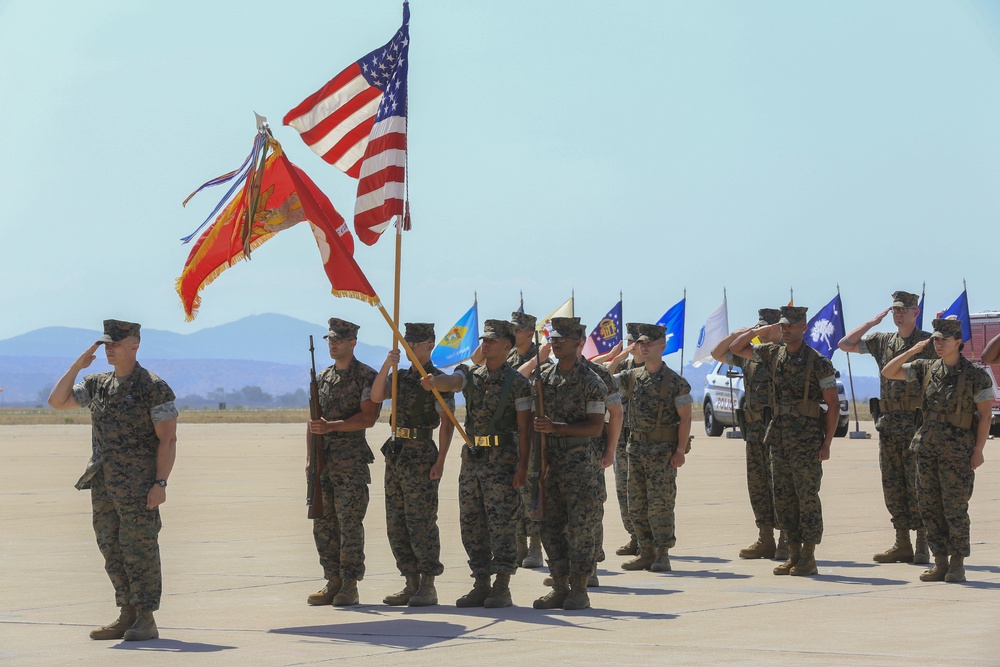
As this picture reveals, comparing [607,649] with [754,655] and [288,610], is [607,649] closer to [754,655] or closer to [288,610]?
[754,655]

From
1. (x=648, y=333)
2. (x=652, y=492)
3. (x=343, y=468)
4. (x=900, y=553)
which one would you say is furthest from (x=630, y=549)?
(x=343, y=468)

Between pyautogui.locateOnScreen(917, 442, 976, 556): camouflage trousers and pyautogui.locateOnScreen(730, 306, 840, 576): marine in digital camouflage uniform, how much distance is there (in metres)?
0.90

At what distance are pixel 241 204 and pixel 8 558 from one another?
14.6 feet

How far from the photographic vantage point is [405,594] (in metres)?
10.6

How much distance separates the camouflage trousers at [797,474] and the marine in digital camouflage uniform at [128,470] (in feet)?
17.5

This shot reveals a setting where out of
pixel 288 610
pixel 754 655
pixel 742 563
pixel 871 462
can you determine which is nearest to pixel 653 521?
pixel 742 563

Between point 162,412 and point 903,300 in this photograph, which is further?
point 903,300

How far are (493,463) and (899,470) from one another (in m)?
4.40

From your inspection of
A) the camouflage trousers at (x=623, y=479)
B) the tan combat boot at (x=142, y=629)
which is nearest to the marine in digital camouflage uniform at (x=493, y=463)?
the tan combat boot at (x=142, y=629)

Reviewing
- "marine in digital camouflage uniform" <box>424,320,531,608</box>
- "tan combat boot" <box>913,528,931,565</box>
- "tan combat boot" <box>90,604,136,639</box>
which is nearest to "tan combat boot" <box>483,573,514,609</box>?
"marine in digital camouflage uniform" <box>424,320,531,608</box>

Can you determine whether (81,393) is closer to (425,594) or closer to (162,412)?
(162,412)

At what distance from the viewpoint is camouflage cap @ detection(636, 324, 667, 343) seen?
1278 cm

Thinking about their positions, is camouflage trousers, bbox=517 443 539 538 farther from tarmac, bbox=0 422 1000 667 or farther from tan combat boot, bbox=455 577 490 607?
tan combat boot, bbox=455 577 490 607

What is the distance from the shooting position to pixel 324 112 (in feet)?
38.2
